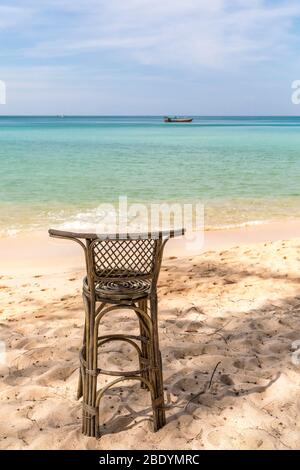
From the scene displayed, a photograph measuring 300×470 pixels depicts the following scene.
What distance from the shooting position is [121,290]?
266cm

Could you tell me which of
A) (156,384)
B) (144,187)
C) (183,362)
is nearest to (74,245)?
(183,362)

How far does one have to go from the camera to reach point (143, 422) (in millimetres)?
2955

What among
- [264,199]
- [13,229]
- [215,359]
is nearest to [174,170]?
[264,199]

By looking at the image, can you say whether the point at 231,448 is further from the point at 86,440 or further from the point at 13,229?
the point at 13,229

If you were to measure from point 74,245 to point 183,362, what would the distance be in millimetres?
4883

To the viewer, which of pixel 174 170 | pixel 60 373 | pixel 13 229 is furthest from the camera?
pixel 174 170

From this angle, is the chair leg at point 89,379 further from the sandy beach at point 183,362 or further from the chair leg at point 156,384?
the chair leg at point 156,384

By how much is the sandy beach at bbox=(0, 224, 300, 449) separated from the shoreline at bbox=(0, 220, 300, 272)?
107 centimetres

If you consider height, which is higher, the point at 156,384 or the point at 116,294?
the point at 116,294

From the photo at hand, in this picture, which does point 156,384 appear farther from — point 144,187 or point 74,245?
point 144,187

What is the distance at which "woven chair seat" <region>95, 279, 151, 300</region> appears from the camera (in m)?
2.65

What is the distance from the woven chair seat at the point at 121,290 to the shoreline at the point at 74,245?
429 cm

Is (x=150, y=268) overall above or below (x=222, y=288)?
above
